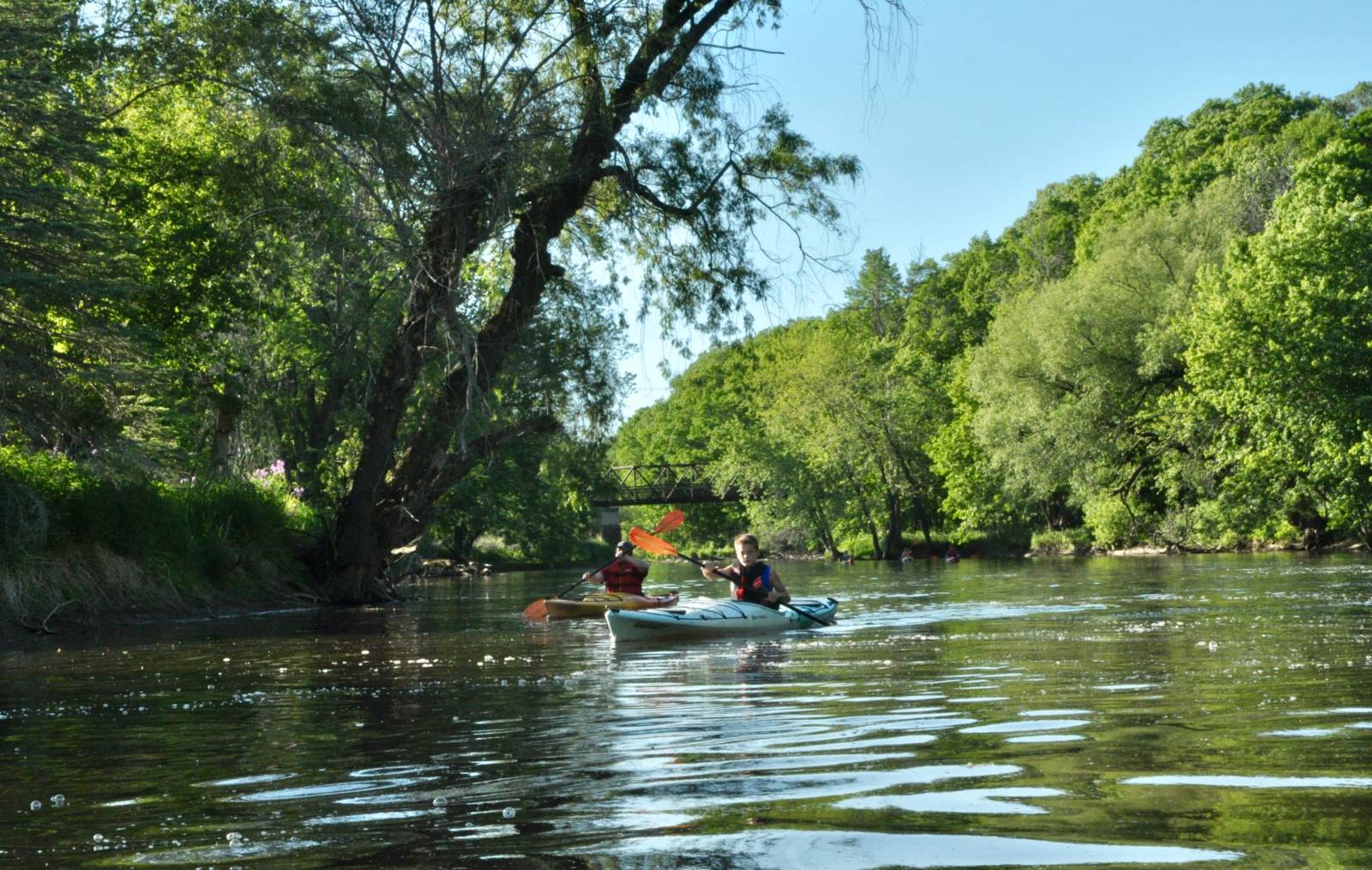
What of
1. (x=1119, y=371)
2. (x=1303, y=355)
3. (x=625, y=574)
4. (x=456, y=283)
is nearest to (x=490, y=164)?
(x=456, y=283)

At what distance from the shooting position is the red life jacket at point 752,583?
51.3 ft

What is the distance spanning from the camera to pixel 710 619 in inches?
570

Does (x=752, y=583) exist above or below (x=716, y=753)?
above

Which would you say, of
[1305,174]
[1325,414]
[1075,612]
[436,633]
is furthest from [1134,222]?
[436,633]

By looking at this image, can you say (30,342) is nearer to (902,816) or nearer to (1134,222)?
(902,816)

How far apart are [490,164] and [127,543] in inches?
263

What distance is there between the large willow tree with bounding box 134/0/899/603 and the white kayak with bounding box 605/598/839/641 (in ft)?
14.5

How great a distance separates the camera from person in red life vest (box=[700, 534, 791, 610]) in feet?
51.0

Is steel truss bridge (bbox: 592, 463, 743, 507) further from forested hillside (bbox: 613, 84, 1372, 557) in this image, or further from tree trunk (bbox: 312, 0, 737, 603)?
tree trunk (bbox: 312, 0, 737, 603)

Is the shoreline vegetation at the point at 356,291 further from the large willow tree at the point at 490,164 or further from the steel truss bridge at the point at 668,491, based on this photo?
the steel truss bridge at the point at 668,491

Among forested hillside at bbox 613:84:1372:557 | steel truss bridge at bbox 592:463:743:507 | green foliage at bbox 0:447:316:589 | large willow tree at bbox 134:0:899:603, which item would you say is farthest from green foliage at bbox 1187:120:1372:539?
steel truss bridge at bbox 592:463:743:507

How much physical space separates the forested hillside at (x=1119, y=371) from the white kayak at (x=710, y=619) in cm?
564

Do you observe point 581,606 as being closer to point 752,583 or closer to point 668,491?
point 752,583

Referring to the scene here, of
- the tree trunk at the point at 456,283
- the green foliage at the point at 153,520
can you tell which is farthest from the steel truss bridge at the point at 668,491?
the green foliage at the point at 153,520
